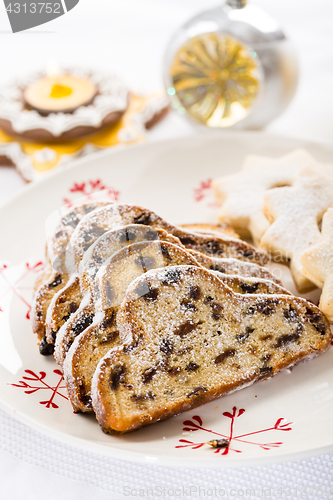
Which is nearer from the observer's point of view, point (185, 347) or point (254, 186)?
point (185, 347)

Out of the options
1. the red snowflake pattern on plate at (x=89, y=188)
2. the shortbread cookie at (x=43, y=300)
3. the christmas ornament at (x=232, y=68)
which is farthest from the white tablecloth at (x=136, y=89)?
the red snowflake pattern on plate at (x=89, y=188)

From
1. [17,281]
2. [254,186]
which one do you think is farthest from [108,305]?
[254,186]

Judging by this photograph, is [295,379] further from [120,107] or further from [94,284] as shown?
[120,107]

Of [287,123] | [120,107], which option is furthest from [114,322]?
[287,123]

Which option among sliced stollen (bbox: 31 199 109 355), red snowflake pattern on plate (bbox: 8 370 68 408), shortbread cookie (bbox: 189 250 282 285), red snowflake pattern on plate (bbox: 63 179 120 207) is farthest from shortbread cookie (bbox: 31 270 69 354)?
red snowflake pattern on plate (bbox: 63 179 120 207)

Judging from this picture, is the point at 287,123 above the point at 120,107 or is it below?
below

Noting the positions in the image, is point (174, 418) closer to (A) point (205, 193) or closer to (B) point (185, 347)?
(B) point (185, 347)

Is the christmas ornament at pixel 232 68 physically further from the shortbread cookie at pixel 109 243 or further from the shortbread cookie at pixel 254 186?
the shortbread cookie at pixel 109 243
